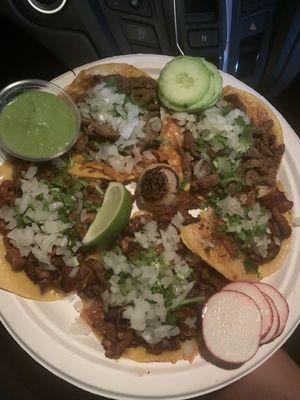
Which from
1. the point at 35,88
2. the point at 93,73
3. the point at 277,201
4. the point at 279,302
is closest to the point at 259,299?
the point at 279,302

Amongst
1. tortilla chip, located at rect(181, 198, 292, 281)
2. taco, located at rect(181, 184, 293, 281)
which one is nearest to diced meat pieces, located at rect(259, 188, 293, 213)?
taco, located at rect(181, 184, 293, 281)

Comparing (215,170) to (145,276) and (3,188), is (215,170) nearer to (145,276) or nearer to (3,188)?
(145,276)

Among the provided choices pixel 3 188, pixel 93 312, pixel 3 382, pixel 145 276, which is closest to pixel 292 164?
pixel 145 276

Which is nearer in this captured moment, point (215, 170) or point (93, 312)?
point (93, 312)

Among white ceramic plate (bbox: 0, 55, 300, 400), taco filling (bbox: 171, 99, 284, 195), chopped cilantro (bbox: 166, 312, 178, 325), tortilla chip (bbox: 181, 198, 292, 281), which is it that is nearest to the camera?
white ceramic plate (bbox: 0, 55, 300, 400)

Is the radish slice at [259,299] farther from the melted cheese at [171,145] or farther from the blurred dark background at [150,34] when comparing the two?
the melted cheese at [171,145]

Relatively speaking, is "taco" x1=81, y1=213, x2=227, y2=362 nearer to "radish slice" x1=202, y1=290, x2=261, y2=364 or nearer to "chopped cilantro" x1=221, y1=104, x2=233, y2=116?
"radish slice" x1=202, y1=290, x2=261, y2=364
